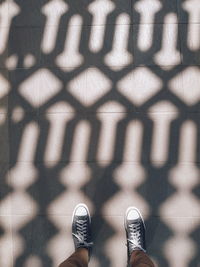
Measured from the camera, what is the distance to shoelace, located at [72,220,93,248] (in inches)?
93.7

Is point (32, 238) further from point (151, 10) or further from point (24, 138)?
point (151, 10)

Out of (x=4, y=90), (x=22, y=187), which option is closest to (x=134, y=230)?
(x=22, y=187)

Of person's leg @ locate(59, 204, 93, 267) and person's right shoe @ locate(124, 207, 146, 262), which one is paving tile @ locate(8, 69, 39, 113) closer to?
person's leg @ locate(59, 204, 93, 267)

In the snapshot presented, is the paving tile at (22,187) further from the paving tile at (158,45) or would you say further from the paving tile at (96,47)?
the paving tile at (158,45)

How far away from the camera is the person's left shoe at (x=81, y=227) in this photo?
2.39m

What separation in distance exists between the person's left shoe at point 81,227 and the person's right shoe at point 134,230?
0.32 m

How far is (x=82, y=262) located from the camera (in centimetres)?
214

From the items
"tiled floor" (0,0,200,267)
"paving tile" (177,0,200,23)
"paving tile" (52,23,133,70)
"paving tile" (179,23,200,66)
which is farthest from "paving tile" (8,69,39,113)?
"paving tile" (177,0,200,23)

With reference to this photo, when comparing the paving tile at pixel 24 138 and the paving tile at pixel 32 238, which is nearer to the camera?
the paving tile at pixel 32 238

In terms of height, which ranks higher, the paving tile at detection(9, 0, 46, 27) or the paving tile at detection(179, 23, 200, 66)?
the paving tile at detection(9, 0, 46, 27)

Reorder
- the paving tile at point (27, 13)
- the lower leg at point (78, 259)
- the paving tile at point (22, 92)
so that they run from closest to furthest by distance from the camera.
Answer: the lower leg at point (78, 259)
the paving tile at point (22, 92)
the paving tile at point (27, 13)

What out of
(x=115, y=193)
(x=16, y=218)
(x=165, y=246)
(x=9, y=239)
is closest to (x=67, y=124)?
(x=115, y=193)

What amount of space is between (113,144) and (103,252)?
0.90 m

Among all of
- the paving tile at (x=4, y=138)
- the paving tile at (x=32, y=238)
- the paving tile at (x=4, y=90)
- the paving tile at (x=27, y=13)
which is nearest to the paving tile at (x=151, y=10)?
the paving tile at (x=27, y=13)
